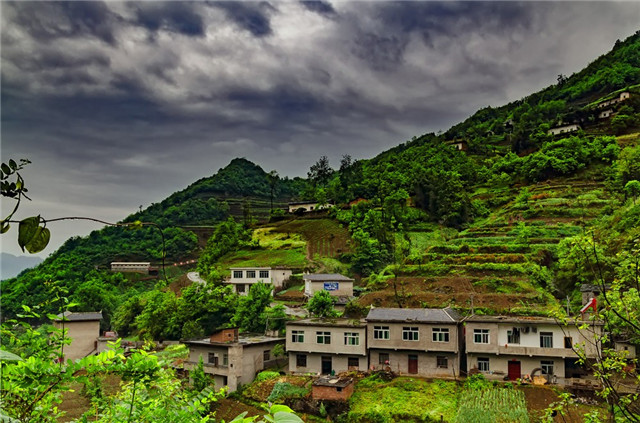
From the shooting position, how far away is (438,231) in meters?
55.6

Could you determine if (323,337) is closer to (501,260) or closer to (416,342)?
(416,342)

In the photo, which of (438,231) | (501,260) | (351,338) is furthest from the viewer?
(438,231)

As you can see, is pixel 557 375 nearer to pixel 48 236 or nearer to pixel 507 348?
pixel 507 348

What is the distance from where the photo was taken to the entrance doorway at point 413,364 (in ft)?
85.1

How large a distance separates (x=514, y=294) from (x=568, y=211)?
730 inches

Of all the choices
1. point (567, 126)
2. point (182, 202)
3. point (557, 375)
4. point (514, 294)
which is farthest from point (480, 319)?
point (182, 202)

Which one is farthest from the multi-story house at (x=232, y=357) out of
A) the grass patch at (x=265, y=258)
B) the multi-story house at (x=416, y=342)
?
the grass patch at (x=265, y=258)

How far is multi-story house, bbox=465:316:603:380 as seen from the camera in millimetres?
23812

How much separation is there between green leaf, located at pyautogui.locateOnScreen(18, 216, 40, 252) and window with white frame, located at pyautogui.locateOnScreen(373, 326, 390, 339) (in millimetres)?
25522

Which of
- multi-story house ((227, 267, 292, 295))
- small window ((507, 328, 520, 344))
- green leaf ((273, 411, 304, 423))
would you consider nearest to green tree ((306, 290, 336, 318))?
small window ((507, 328, 520, 344))

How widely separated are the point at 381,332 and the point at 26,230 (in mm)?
25616

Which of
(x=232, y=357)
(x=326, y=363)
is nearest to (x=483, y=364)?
(x=326, y=363)

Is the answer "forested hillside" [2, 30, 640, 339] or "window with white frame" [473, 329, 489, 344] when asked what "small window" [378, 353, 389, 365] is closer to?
"window with white frame" [473, 329, 489, 344]

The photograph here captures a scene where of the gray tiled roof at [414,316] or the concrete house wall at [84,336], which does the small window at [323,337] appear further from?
the concrete house wall at [84,336]
